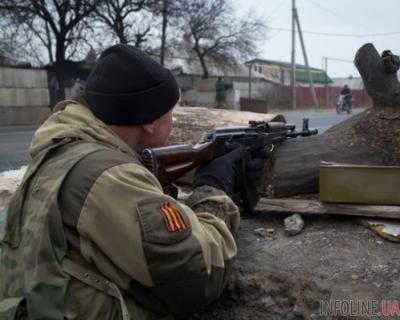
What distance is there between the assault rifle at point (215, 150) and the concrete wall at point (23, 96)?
18.0 metres

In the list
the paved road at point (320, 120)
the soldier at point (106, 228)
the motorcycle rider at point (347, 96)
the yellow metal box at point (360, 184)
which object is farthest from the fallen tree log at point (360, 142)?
the motorcycle rider at point (347, 96)

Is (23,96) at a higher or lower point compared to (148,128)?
lower

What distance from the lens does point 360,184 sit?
2.95 m

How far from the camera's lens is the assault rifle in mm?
1977

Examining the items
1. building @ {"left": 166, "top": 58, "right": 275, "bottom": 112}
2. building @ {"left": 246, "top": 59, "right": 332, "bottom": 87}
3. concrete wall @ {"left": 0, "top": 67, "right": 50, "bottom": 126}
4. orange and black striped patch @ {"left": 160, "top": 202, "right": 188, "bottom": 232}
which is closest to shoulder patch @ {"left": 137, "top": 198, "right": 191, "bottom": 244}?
orange and black striped patch @ {"left": 160, "top": 202, "right": 188, "bottom": 232}

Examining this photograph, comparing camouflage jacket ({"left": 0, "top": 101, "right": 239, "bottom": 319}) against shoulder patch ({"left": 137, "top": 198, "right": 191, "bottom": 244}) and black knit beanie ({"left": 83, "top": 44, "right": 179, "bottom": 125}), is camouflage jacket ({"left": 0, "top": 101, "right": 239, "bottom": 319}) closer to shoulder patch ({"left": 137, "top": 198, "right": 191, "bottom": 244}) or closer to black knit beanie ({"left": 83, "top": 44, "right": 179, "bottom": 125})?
shoulder patch ({"left": 137, "top": 198, "right": 191, "bottom": 244})

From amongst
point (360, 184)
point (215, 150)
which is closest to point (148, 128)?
point (215, 150)

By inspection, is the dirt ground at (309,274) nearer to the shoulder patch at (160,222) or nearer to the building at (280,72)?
the shoulder patch at (160,222)

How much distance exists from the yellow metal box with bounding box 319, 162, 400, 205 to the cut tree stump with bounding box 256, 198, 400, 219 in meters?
0.04

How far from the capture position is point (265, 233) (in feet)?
10.0

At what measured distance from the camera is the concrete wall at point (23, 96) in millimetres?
19797

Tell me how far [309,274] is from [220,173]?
0.70m

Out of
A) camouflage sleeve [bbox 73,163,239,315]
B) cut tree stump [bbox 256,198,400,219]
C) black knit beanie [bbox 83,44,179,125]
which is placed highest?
black knit beanie [bbox 83,44,179,125]

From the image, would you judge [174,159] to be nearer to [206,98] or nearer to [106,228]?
[106,228]
